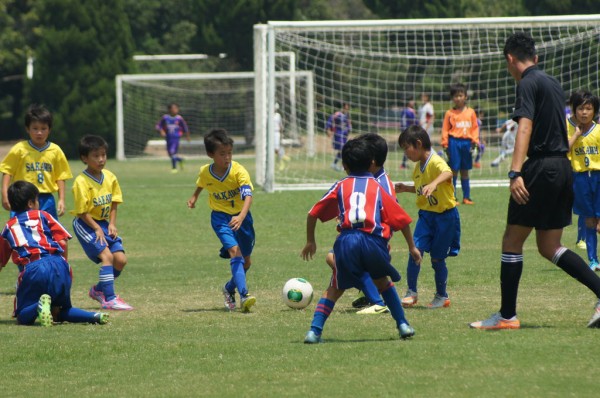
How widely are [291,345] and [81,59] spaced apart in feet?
117

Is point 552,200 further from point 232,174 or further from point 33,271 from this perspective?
point 33,271

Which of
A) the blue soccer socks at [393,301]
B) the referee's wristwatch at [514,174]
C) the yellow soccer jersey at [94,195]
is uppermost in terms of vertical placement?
the referee's wristwatch at [514,174]

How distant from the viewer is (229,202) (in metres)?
10.3

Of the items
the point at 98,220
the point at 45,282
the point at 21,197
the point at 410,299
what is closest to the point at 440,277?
the point at 410,299

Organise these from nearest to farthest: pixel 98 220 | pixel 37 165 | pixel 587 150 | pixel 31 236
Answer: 1. pixel 31 236
2. pixel 98 220
3. pixel 37 165
4. pixel 587 150

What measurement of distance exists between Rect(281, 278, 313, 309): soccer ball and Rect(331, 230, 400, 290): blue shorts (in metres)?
1.94

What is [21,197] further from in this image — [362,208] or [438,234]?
[438,234]

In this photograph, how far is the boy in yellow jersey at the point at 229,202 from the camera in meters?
10.0

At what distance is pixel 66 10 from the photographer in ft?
137

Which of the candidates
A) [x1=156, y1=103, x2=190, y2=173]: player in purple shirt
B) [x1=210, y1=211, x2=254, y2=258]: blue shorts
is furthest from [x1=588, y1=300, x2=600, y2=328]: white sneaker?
[x1=156, y1=103, x2=190, y2=173]: player in purple shirt

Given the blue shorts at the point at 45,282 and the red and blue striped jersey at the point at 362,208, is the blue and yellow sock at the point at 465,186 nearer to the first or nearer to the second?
the blue shorts at the point at 45,282

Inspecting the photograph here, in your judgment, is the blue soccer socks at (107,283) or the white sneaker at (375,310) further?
the blue soccer socks at (107,283)

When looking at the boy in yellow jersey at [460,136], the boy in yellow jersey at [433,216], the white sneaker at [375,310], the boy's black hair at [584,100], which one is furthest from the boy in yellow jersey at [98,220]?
the boy in yellow jersey at [460,136]

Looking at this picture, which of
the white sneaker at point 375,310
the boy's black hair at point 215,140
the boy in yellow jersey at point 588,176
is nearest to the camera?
the white sneaker at point 375,310
